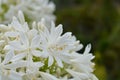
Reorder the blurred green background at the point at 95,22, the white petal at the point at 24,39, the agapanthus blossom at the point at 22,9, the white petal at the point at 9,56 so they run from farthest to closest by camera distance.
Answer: the blurred green background at the point at 95,22, the agapanthus blossom at the point at 22,9, the white petal at the point at 24,39, the white petal at the point at 9,56

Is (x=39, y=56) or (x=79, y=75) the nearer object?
(x=39, y=56)

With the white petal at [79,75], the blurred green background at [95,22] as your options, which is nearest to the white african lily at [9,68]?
the white petal at [79,75]

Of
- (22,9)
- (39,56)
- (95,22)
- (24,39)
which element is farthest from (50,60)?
(95,22)

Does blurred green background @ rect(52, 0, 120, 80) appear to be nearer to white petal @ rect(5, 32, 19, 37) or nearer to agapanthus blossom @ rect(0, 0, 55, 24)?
agapanthus blossom @ rect(0, 0, 55, 24)

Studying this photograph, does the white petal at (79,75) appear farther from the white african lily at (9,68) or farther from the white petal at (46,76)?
the white african lily at (9,68)

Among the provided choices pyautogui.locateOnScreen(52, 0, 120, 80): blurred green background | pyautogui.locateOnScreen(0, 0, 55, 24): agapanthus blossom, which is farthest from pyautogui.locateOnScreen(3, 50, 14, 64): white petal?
pyautogui.locateOnScreen(52, 0, 120, 80): blurred green background

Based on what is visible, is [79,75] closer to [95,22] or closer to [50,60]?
[50,60]
